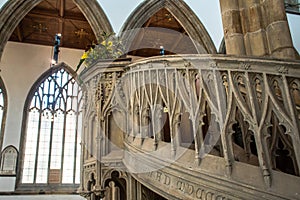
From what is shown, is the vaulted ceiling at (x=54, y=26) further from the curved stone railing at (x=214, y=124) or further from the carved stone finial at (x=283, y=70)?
the carved stone finial at (x=283, y=70)

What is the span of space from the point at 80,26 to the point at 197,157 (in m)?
8.03

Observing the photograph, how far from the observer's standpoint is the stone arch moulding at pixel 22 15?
6.48 metres

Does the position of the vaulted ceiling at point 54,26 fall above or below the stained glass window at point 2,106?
above

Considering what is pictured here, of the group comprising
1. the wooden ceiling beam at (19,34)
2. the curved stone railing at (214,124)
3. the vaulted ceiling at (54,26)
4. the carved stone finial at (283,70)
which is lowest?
the curved stone railing at (214,124)

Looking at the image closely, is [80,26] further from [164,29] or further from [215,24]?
[215,24]

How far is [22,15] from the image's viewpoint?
6.62 metres

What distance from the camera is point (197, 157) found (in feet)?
5.90

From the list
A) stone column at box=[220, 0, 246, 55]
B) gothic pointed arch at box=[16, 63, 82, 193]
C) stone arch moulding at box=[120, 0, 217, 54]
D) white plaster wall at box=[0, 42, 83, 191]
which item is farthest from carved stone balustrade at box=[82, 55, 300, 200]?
white plaster wall at box=[0, 42, 83, 191]

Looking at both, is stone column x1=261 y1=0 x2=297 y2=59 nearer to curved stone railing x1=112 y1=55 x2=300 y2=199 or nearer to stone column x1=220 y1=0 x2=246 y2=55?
stone column x1=220 y1=0 x2=246 y2=55

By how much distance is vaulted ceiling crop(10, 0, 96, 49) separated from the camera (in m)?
8.23

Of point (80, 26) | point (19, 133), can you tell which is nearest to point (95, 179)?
point (19, 133)

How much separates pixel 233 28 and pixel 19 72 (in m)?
7.26

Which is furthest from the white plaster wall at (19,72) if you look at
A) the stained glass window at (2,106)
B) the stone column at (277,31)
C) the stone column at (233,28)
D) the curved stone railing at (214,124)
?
the stone column at (277,31)

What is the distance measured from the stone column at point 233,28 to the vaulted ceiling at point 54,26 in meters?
5.36
